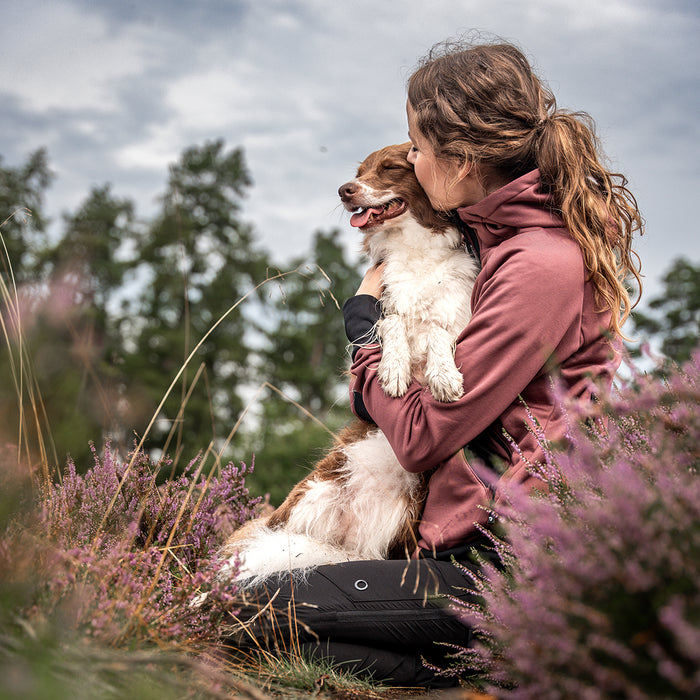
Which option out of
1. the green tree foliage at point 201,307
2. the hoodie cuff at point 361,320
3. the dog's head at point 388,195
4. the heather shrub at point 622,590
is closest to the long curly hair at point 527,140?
the dog's head at point 388,195

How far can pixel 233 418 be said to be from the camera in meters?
23.4

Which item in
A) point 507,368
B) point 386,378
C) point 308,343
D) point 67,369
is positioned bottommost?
point 308,343

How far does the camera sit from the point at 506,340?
2420mm

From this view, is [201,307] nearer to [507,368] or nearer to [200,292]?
[200,292]

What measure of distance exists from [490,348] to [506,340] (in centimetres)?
7

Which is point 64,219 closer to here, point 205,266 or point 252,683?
point 205,266

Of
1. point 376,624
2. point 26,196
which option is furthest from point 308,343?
point 376,624

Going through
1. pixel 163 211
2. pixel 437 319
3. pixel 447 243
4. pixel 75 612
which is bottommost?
pixel 163 211

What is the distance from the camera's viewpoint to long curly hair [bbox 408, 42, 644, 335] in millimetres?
2598

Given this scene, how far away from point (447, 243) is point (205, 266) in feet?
72.7

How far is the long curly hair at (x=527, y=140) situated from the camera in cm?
260

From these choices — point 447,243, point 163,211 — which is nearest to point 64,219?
point 163,211

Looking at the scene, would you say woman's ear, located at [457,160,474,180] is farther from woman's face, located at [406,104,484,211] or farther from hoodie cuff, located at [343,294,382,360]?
hoodie cuff, located at [343,294,382,360]

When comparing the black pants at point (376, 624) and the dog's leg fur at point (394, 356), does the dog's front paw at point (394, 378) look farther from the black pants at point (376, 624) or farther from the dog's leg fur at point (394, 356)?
the black pants at point (376, 624)
